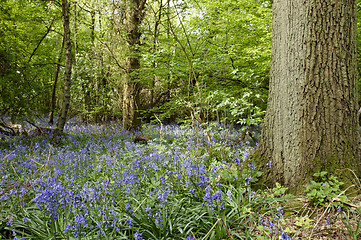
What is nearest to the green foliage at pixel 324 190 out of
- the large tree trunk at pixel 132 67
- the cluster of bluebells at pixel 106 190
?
the cluster of bluebells at pixel 106 190

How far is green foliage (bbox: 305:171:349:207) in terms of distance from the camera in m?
2.35

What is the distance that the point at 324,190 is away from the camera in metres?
2.44

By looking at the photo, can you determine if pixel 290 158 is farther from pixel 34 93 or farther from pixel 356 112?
pixel 34 93

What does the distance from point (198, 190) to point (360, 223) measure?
152 centimetres

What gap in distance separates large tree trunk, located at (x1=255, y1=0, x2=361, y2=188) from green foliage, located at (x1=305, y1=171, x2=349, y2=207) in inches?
4.6

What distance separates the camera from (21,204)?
113 inches

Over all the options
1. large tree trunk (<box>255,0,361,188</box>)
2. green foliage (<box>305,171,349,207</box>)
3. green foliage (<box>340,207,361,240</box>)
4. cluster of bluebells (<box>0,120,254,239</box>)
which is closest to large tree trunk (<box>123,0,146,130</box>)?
cluster of bluebells (<box>0,120,254,239</box>)

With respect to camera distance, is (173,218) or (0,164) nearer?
(173,218)

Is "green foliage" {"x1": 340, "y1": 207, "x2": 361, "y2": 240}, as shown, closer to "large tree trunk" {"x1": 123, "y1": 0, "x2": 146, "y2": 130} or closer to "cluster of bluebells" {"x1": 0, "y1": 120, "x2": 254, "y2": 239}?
"cluster of bluebells" {"x1": 0, "y1": 120, "x2": 254, "y2": 239}

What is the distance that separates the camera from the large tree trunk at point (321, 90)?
260cm

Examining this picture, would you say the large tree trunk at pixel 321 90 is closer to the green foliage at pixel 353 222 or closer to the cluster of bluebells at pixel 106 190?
the green foliage at pixel 353 222

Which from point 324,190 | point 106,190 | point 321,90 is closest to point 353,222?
point 324,190

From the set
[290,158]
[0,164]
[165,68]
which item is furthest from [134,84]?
[290,158]

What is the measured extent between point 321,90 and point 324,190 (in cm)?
107
